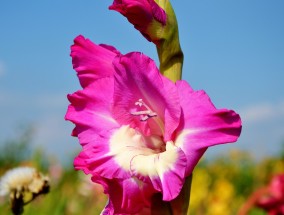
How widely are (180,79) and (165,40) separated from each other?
0.06 meters

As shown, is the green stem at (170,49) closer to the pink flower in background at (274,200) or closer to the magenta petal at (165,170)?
the magenta petal at (165,170)

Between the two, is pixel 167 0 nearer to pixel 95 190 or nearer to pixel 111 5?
pixel 111 5

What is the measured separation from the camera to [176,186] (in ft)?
2.58

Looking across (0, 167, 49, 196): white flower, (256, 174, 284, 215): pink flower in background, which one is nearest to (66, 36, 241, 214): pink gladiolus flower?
(0, 167, 49, 196): white flower

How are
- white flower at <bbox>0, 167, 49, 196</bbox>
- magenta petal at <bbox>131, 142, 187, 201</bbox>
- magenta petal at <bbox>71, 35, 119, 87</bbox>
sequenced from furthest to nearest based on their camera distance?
1. white flower at <bbox>0, 167, 49, 196</bbox>
2. magenta petal at <bbox>71, 35, 119, 87</bbox>
3. magenta petal at <bbox>131, 142, 187, 201</bbox>

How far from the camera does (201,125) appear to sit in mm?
804

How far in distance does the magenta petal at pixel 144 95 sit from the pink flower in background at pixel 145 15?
5 centimetres

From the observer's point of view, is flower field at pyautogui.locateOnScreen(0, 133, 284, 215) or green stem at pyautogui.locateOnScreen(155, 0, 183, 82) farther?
flower field at pyautogui.locateOnScreen(0, 133, 284, 215)

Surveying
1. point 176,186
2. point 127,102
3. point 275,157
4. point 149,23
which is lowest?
point 275,157

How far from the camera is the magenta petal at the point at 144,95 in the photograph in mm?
830

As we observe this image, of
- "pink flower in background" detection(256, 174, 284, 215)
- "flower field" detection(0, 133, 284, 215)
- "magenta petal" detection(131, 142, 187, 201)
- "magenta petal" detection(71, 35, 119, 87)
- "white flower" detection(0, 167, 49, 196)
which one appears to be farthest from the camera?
"flower field" detection(0, 133, 284, 215)

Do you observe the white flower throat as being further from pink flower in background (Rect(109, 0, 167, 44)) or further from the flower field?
the flower field

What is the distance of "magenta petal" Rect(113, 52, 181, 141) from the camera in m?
0.83

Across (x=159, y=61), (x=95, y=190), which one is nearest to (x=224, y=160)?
(x=95, y=190)
